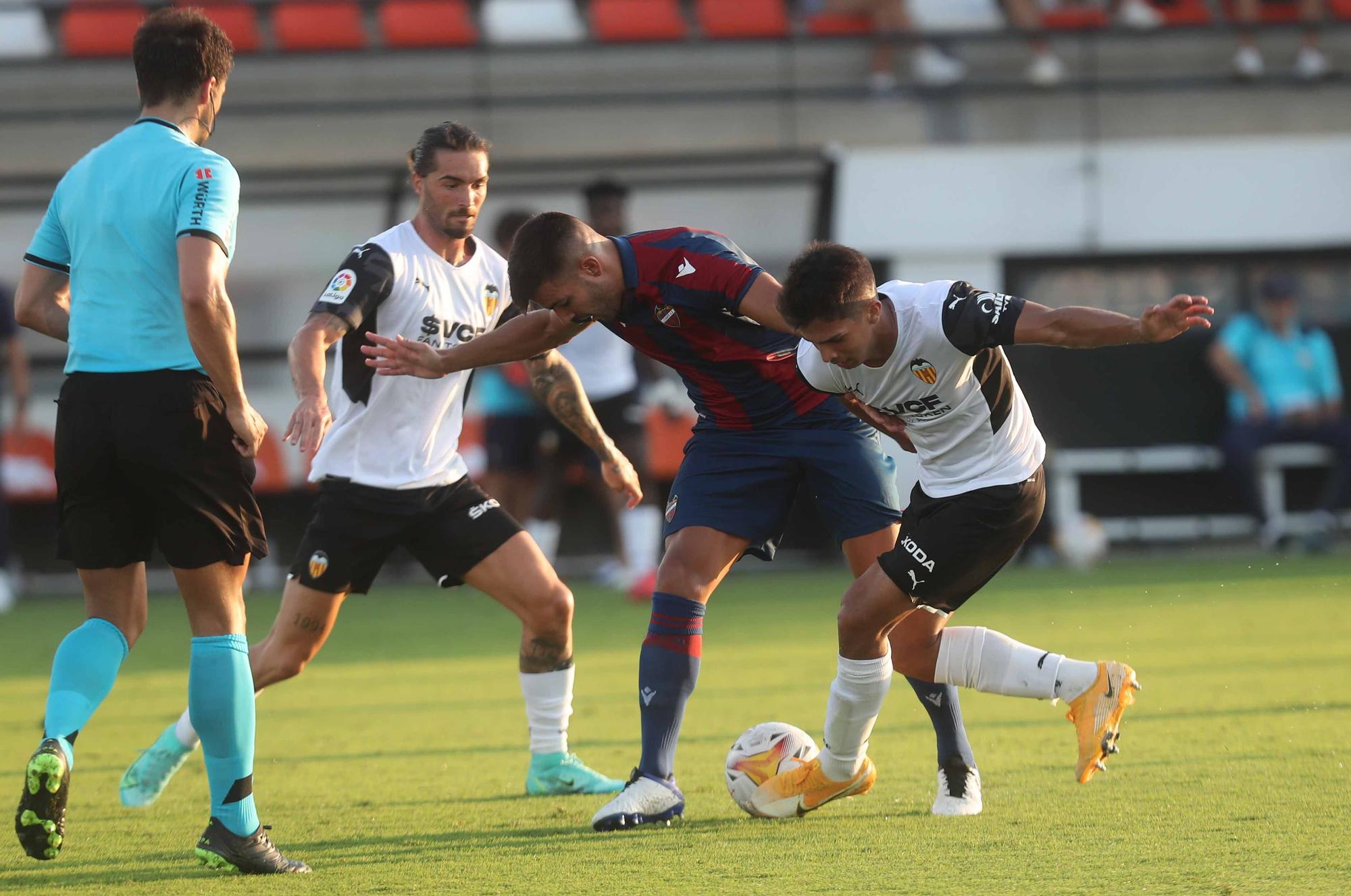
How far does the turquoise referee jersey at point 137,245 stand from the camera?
3.94 meters

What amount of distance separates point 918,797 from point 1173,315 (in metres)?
1.67

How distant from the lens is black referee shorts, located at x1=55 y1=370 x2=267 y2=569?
3930mm

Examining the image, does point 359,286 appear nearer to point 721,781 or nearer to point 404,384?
point 404,384

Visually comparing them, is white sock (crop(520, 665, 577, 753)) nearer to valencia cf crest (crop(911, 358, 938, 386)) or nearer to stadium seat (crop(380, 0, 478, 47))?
valencia cf crest (crop(911, 358, 938, 386))

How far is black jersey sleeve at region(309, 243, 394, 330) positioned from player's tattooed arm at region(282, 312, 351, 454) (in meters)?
0.04

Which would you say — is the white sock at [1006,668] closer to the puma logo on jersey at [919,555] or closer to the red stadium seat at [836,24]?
the puma logo on jersey at [919,555]

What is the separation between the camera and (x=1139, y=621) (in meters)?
9.17

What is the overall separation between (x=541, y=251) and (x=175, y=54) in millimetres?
1064

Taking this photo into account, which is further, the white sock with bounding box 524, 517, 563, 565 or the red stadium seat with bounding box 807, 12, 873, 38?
the red stadium seat with bounding box 807, 12, 873, 38

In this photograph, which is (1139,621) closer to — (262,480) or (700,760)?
(700,760)

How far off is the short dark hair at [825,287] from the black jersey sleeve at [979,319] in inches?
9.0

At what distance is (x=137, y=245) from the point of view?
3977 millimetres

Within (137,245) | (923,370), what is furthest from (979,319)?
(137,245)

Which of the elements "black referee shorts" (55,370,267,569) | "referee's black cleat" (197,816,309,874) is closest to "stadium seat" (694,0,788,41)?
"black referee shorts" (55,370,267,569)
